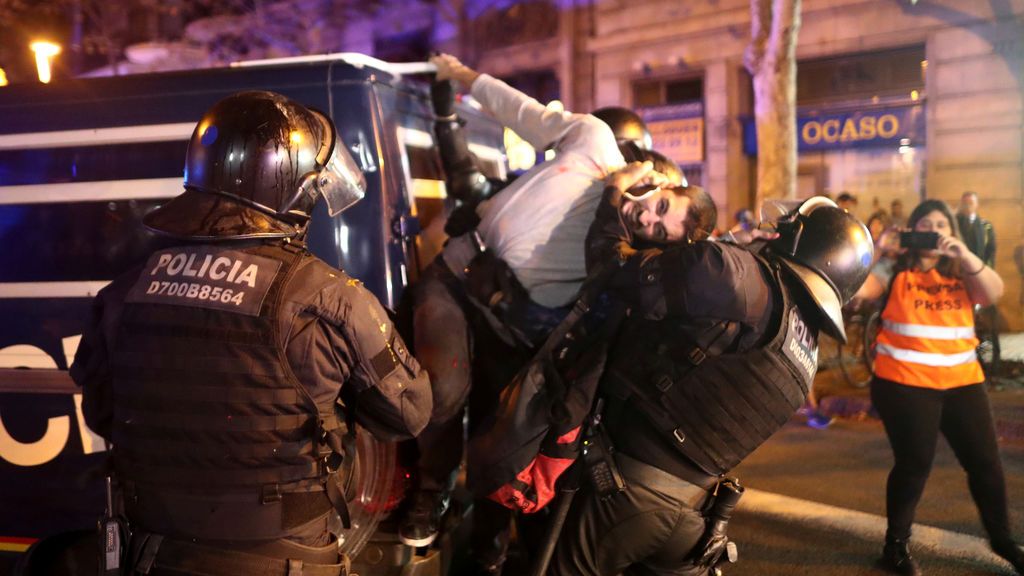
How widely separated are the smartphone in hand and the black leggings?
72cm

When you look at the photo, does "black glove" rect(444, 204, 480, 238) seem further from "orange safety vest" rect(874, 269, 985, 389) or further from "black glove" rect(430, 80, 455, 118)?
"orange safety vest" rect(874, 269, 985, 389)

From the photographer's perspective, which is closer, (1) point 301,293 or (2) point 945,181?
(1) point 301,293

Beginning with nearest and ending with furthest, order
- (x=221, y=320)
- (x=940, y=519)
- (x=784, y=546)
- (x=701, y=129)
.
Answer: (x=221, y=320), (x=784, y=546), (x=940, y=519), (x=701, y=129)

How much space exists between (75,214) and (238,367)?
1.58m

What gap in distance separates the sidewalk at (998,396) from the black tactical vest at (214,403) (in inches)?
264

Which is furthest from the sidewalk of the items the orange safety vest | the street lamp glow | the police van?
the street lamp glow

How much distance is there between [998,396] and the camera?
7.56m

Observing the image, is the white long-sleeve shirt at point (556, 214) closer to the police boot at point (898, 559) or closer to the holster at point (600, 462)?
the holster at point (600, 462)

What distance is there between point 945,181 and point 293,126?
42.4 ft

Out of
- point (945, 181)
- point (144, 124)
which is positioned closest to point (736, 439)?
point (144, 124)

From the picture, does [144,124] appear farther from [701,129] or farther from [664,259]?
[701,129]

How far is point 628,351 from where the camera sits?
2557 millimetres

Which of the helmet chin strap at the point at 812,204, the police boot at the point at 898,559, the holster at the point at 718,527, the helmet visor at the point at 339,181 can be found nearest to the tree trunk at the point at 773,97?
the police boot at the point at 898,559

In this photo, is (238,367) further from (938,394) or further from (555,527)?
(938,394)
